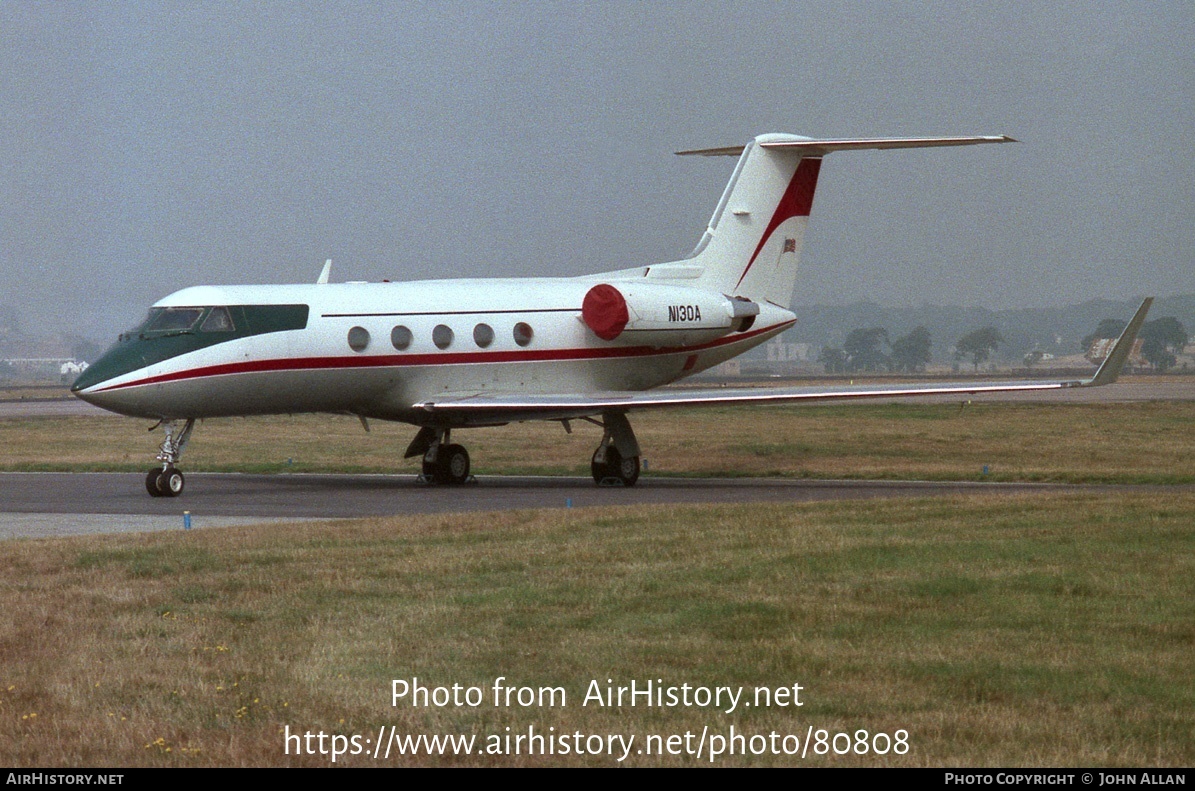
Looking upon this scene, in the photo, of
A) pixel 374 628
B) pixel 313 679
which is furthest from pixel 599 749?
pixel 374 628

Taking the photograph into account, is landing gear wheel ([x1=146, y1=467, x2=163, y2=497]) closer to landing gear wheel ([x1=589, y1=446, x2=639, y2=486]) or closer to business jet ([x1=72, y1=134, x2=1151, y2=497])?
business jet ([x1=72, y1=134, x2=1151, y2=497])

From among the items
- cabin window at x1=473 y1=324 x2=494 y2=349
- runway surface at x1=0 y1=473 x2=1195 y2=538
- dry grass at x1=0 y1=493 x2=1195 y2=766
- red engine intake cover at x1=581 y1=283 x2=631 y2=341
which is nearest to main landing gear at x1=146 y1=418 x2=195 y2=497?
runway surface at x1=0 y1=473 x2=1195 y2=538

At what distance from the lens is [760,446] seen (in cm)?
3594

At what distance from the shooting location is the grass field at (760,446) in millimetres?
31266

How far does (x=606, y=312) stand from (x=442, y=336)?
10.5 ft

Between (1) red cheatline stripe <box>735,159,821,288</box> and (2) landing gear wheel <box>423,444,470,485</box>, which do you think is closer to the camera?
(2) landing gear wheel <box>423,444,470,485</box>

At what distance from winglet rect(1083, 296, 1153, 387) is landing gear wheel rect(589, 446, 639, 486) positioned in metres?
8.01

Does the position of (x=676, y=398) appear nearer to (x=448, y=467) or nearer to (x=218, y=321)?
(x=448, y=467)

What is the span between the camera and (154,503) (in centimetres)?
2369

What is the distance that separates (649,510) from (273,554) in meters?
5.80

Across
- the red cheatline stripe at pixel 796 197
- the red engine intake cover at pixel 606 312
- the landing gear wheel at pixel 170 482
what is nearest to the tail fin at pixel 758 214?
the red cheatline stripe at pixel 796 197

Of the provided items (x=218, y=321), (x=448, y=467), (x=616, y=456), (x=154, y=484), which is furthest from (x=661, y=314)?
(x=154, y=484)

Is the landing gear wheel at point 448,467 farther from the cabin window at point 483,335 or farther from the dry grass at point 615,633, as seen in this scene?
the dry grass at point 615,633

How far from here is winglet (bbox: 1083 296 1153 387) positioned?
24375 mm
